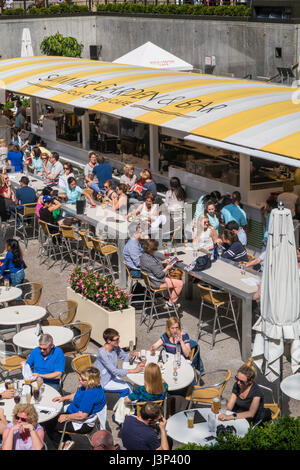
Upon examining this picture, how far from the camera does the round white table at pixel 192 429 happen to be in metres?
6.91

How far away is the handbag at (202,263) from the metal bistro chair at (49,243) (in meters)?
3.88

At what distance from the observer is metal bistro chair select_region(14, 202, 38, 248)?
1470 cm

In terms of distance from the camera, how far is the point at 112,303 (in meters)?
10.0

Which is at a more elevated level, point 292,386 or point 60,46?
point 60,46

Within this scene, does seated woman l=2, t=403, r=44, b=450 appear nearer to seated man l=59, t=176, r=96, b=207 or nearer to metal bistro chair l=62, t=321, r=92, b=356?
metal bistro chair l=62, t=321, r=92, b=356

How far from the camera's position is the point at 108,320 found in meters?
9.87

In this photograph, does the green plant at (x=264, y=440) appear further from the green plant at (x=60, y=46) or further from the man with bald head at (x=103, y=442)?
the green plant at (x=60, y=46)

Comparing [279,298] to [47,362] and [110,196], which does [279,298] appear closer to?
[47,362]

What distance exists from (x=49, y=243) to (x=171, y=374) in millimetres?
6344

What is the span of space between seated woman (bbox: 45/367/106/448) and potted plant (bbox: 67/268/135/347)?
235 cm

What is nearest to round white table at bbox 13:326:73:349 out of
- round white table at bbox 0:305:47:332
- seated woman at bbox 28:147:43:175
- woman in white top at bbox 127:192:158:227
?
round white table at bbox 0:305:47:332

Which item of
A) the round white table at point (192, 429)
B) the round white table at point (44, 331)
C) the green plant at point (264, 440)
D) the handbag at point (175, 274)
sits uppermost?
the green plant at point (264, 440)

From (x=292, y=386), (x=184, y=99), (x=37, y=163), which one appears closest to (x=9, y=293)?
(x=292, y=386)

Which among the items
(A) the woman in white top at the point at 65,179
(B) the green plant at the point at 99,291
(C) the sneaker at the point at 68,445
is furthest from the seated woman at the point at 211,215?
(C) the sneaker at the point at 68,445
